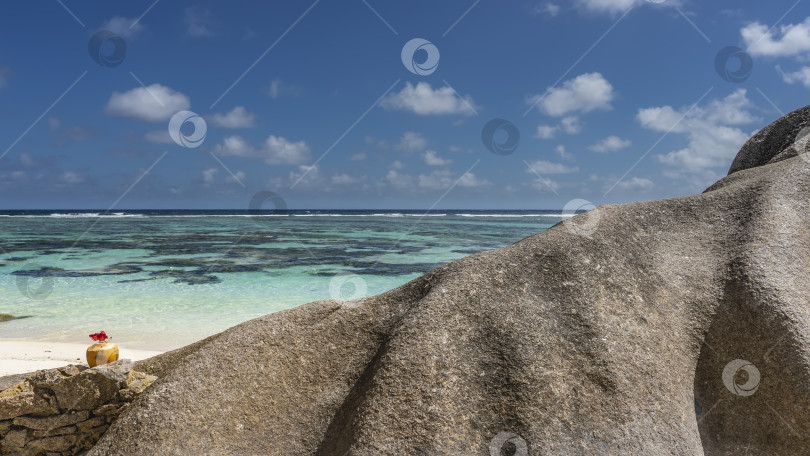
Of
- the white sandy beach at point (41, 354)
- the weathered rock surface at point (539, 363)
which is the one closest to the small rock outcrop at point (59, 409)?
the weathered rock surface at point (539, 363)

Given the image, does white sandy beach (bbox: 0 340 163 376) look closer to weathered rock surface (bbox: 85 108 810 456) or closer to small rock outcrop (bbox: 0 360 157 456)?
small rock outcrop (bbox: 0 360 157 456)

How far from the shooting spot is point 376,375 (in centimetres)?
382

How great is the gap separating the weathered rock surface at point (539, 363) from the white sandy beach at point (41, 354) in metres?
7.67

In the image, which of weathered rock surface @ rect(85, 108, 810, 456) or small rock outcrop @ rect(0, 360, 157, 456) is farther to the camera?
small rock outcrop @ rect(0, 360, 157, 456)

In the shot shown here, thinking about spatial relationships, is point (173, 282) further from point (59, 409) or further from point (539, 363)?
point (539, 363)

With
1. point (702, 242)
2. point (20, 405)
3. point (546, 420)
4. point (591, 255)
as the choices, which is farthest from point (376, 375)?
point (20, 405)

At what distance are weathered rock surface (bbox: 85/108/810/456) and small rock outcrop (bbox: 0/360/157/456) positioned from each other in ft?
5.63

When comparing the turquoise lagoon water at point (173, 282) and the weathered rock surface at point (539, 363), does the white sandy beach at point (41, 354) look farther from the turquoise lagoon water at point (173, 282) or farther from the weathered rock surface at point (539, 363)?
the weathered rock surface at point (539, 363)

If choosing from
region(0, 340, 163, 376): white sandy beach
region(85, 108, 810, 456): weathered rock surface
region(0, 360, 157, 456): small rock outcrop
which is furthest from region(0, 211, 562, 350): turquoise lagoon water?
region(85, 108, 810, 456): weathered rock surface

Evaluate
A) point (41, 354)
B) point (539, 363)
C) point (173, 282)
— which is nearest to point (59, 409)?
point (539, 363)

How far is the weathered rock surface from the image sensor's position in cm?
355

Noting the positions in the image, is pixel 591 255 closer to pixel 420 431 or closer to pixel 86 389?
pixel 420 431

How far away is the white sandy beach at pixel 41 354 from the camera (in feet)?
32.4

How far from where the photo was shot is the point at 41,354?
1098 centimetres
